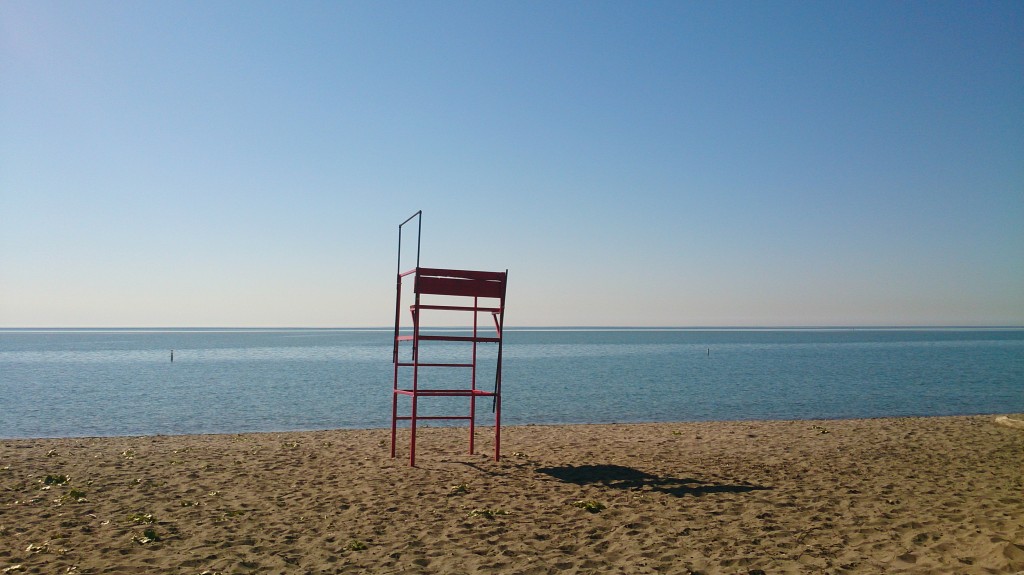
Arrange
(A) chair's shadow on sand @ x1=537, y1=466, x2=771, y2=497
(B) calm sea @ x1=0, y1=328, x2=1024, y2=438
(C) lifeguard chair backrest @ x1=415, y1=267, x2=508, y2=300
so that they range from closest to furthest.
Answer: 1. (A) chair's shadow on sand @ x1=537, y1=466, x2=771, y2=497
2. (C) lifeguard chair backrest @ x1=415, y1=267, x2=508, y2=300
3. (B) calm sea @ x1=0, y1=328, x2=1024, y2=438

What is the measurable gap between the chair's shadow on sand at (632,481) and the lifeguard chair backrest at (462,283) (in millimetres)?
3139

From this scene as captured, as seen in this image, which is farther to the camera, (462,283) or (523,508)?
(462,283)

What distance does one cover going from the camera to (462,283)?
39.6ft

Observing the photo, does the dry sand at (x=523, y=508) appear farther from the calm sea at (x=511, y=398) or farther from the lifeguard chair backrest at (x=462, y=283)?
the calm sea at (x=511, y=398)

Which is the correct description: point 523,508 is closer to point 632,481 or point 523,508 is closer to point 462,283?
point 632,481

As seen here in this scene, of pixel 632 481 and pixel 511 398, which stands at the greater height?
pixel 632 481

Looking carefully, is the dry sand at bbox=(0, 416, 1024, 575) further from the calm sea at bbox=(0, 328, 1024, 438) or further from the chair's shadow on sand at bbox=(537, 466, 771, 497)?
the calm sea at bbox=(0, 328, 1024, 438)

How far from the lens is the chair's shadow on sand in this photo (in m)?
10.3

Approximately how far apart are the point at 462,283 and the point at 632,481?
425 centimetres

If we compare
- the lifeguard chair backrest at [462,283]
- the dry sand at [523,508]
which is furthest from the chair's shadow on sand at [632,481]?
the lifeguard chair backrest at [462,283]

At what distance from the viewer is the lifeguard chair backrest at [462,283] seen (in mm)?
11836

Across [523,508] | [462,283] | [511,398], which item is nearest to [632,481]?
[523,508]

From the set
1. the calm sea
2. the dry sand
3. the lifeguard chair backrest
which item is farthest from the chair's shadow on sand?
the calm sea

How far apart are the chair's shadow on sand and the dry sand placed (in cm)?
5
